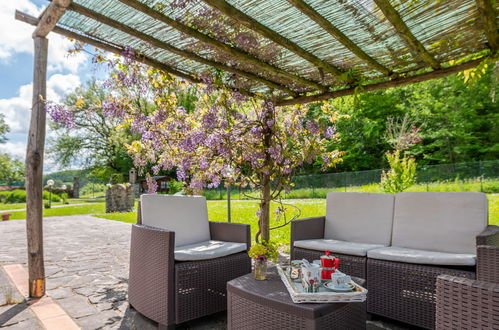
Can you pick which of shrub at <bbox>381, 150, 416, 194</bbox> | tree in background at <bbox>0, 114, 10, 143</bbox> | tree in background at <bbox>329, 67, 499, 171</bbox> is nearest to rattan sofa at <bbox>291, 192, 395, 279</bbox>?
shrub at <bbox>381, 150, 416, 194</bbox>

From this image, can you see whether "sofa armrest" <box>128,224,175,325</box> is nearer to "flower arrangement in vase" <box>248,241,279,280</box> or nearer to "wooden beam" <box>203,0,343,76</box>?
"flower arrangement in vase" <box>248,241,279,280</box>

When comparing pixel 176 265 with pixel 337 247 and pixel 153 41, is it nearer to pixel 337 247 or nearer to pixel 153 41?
pixel 337 247

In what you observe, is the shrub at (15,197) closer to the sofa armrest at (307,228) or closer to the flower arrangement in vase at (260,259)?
the sofa armrest at (307,228)

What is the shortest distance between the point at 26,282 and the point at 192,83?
269 cm

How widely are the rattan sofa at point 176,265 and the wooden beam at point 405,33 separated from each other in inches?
76.7

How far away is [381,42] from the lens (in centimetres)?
275

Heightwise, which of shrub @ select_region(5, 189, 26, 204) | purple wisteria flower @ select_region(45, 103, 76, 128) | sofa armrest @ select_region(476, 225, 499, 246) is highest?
purple wisteria flower @ select_region(45, 103, 76, 128)

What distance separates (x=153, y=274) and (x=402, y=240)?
210cm

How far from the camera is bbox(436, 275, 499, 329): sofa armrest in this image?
1207mm

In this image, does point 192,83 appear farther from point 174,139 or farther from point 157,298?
point 157,298

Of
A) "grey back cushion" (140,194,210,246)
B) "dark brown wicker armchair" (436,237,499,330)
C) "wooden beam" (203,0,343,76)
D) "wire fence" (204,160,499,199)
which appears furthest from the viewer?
"wire fence" (204,160,499,199)

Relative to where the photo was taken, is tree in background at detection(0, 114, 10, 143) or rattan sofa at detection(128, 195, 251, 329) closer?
rattan sofa at detection(128, 195, 251, 329)

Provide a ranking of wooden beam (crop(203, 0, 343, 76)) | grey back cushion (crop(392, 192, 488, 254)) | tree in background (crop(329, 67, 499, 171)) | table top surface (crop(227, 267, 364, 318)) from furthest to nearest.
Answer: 1. tree in background (crop(329, 67, 499, 171))
2. grey back cushion (crop(392, 192, 488, 254))
3. wooden beam (crop(203, 0, 343, 76))
4. table top surface (crop(227, 267, 364, 318))

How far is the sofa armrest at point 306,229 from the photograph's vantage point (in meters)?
3.09
